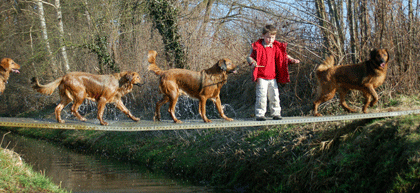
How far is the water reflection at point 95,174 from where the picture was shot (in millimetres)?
8211

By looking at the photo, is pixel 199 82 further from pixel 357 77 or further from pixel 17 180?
pixel 17 180

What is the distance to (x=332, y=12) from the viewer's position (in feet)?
29.1

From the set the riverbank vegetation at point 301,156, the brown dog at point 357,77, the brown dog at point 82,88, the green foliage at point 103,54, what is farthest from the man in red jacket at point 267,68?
the green foliage at point 103,54

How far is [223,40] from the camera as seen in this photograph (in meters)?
12.0

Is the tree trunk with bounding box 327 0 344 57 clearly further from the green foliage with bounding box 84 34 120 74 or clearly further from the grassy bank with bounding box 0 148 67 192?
the green foliage with bounding box 84 34 120 74

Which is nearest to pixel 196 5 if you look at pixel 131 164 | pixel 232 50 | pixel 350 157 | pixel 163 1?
pixel 163 1

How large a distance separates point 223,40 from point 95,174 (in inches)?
215

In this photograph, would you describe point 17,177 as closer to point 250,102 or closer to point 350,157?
point 350,157

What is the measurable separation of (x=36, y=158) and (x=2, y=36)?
13.6 metres

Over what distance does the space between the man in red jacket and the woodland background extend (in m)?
1.84

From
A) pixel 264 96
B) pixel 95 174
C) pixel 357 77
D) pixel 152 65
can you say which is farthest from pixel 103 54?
pixel 357 77

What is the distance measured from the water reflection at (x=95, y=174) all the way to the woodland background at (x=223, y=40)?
1.85 meters

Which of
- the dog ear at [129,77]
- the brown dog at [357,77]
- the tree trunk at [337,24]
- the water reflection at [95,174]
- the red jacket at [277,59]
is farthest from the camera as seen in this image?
the tree trunk at [337,24]

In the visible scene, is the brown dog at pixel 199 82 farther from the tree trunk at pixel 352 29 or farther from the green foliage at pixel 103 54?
the green foliage at pixel 103 54
